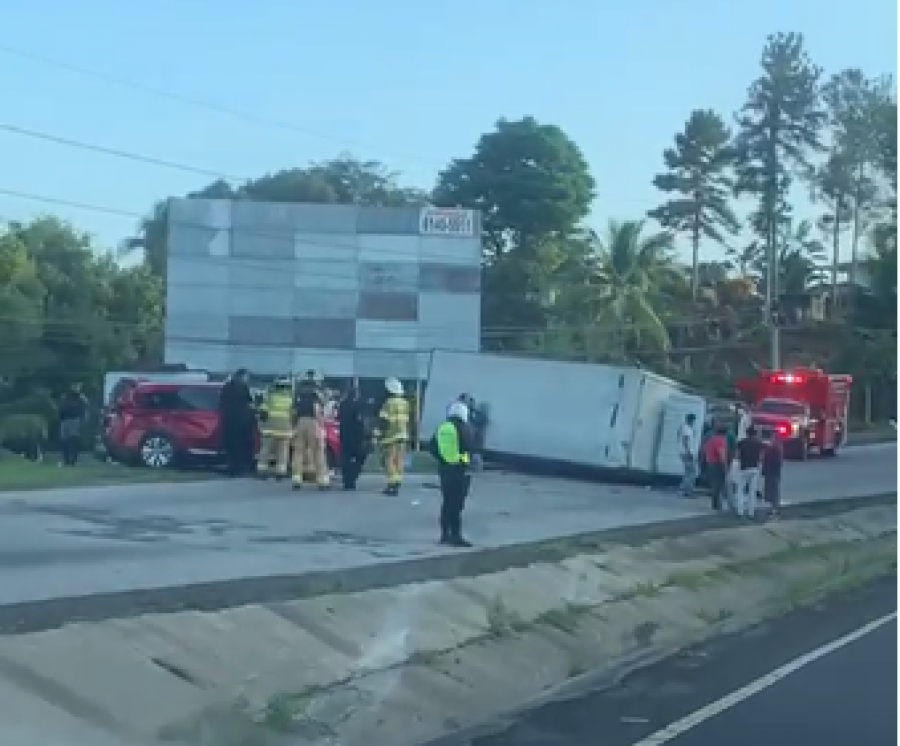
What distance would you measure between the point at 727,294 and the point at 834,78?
35079mm

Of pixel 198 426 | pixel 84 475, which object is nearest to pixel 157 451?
pixel 198 426

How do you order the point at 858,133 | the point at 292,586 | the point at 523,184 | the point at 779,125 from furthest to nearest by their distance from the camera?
1. the point at 523,184
2. the point at 779,125
3. the point at 858,133
4. the point at 292,586

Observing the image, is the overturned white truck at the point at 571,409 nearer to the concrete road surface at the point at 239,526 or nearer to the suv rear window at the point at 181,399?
the concrete road surface at the point at 239,526

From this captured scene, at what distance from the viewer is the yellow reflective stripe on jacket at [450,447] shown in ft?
65.9

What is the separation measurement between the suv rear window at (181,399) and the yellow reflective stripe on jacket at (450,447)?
1219 centimetres

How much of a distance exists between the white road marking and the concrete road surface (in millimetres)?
4714

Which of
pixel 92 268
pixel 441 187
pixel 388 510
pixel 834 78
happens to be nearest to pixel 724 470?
pixel 388 510

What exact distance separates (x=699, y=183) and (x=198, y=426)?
15949 mm

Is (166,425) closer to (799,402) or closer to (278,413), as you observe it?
(278,413)

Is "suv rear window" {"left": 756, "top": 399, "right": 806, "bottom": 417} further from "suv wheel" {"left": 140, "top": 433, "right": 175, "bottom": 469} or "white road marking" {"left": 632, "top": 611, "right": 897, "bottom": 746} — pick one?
"white road marking" {"left": 632, "top": 611, "right": 897, "bottom": 746}

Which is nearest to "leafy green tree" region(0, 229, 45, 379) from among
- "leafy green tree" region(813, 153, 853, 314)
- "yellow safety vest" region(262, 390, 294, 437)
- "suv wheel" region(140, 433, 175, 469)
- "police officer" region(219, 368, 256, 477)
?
"suv wheel" region(140, 433, 175, 469)

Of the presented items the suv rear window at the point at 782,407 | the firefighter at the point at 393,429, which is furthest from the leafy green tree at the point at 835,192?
the suv rear window at the point at 782,407

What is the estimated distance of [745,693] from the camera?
13.0m

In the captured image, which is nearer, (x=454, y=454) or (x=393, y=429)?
(x=454, y=454)
